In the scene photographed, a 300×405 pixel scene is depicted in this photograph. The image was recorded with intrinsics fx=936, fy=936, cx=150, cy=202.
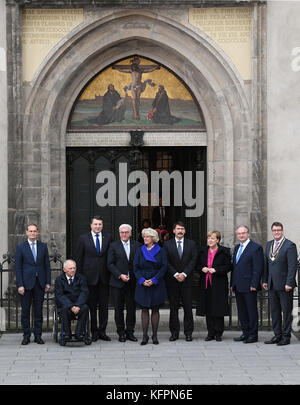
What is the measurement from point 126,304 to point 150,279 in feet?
2.02

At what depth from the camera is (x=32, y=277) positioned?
12.9m

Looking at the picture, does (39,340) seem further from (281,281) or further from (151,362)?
(281,281)

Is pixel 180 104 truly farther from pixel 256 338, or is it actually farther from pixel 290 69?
pixel 256 338

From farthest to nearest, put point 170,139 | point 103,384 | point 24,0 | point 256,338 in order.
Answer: point 170,139, point 24,0, point 256,338, point 103,384

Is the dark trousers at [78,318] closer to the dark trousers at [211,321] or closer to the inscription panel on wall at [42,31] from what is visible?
the dark trousers at [211,321]

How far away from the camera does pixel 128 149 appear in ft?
52.4

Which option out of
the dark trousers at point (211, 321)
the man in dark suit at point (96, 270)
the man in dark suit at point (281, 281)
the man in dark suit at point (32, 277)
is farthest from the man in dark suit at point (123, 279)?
the man in dark suit at point (281, 281)

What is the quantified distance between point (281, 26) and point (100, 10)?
116 inches

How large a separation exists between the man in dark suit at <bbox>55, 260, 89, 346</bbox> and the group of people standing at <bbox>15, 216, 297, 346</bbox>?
0.01m

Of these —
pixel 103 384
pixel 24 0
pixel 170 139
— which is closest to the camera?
pixel 103 384

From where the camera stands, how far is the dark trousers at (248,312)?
12.9 m

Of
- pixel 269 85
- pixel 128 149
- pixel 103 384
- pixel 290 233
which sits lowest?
pixel 103 384

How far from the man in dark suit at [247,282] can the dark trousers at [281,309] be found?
26cm

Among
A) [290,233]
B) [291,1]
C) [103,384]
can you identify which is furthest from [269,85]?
[103,384]
